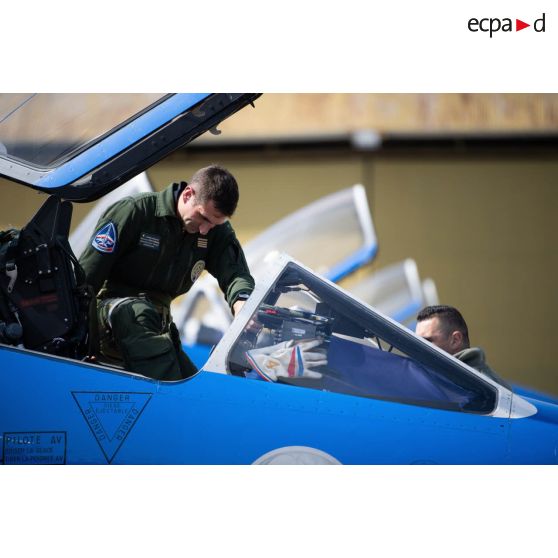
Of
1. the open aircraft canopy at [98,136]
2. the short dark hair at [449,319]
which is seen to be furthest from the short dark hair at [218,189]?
the short dark hair at [449,319]

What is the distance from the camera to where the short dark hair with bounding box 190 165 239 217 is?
11.2 feet

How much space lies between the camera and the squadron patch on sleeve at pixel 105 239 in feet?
11.4

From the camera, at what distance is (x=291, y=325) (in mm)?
3057

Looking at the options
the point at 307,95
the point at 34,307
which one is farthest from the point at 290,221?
the point at 34,307

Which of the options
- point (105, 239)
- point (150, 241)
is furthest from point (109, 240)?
point (150, 241)

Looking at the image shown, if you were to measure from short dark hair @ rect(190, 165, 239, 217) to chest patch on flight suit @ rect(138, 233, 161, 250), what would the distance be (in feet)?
1.06

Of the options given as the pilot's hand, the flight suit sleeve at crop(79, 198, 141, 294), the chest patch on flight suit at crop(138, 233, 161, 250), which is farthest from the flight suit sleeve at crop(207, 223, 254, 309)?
the pilot's hand

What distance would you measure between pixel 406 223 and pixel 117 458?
9326 mm

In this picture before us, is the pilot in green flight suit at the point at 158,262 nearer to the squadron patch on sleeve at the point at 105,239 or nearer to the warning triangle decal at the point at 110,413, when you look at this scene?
the squadron patch on sleeve at the point at 105,239

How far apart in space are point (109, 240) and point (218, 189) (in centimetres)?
56

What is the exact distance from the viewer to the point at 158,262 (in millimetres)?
3693

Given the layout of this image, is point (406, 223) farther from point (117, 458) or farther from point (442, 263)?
point (117, 458)

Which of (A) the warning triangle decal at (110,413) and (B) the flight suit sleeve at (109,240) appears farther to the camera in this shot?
(B) the flight suit sleeve at (109,240)

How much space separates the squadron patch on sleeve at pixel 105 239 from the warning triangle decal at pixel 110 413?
80 cm
